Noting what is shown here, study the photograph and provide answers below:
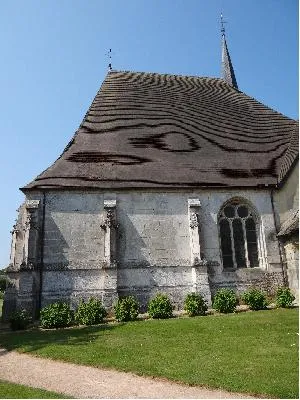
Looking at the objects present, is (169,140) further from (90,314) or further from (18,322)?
(18,322)

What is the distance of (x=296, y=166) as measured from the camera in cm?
1683

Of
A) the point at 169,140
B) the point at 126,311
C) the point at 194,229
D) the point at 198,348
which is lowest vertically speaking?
the point at 198,348

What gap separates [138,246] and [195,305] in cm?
419

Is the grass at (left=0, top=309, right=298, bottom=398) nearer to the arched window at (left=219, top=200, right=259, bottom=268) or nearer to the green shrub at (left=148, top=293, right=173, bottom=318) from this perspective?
the green shrub at (left=148, top=293, right=173, bottom=318)

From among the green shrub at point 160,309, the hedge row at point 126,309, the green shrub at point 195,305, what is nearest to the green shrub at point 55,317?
the hedge row at point 126,309

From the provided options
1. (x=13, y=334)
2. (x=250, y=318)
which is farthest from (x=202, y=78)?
(x=13, y=334)

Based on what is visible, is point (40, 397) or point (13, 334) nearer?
point (40, 397)

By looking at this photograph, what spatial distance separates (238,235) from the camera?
18.3 metres

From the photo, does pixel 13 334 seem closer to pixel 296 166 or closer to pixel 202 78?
pixel 296 166

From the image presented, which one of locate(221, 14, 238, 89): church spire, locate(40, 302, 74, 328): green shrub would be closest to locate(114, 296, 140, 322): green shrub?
locate(40, 302, 74, 328): green shrub

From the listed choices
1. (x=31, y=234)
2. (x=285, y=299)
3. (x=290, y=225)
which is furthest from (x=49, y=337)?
(x=290, y=225)

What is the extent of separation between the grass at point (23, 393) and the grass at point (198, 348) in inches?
76.8

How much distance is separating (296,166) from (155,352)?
11.7 metres

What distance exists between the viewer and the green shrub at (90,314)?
45.5ft
